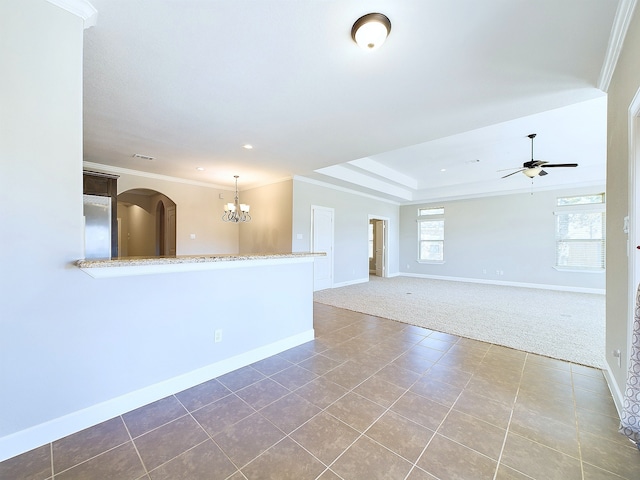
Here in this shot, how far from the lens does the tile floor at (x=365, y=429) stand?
1368 millimetres

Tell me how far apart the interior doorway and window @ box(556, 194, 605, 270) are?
4.35 metres

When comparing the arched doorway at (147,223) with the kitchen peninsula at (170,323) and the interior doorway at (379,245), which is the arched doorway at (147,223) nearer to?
the kitchen peninsula at (170,323)

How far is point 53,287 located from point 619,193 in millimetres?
3762

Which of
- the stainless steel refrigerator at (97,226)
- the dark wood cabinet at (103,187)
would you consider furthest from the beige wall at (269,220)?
the stainless steel refrigerator at (97,226)

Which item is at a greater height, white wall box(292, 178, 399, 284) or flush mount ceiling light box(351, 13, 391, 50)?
flush mount ceiling light box(351, 13, 391, 50)

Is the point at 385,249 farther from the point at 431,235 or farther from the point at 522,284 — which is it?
the point at 522,284

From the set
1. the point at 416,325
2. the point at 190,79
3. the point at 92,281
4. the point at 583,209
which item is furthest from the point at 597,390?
the point at 583,209

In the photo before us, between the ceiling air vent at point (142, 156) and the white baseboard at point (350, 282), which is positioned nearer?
the ceiling air vent at point (142, 156)

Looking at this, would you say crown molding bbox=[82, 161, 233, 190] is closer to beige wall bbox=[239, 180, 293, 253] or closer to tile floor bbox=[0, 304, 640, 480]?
beige wall bbox=[239, 180, 293, 253]

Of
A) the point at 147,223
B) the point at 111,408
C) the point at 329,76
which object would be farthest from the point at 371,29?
the point at 147,223

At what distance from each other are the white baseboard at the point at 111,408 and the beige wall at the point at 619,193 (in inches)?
113

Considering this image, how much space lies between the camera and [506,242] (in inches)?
286

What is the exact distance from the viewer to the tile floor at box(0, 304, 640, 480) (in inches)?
53.9

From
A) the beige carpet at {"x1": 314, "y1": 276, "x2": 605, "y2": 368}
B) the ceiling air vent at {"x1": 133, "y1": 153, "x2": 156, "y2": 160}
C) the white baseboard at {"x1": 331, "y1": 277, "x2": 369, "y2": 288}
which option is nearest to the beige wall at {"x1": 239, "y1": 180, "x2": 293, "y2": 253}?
the beige carpet at {"x1": 314, "y1": 276, "x2": 605, "y2": 368}
